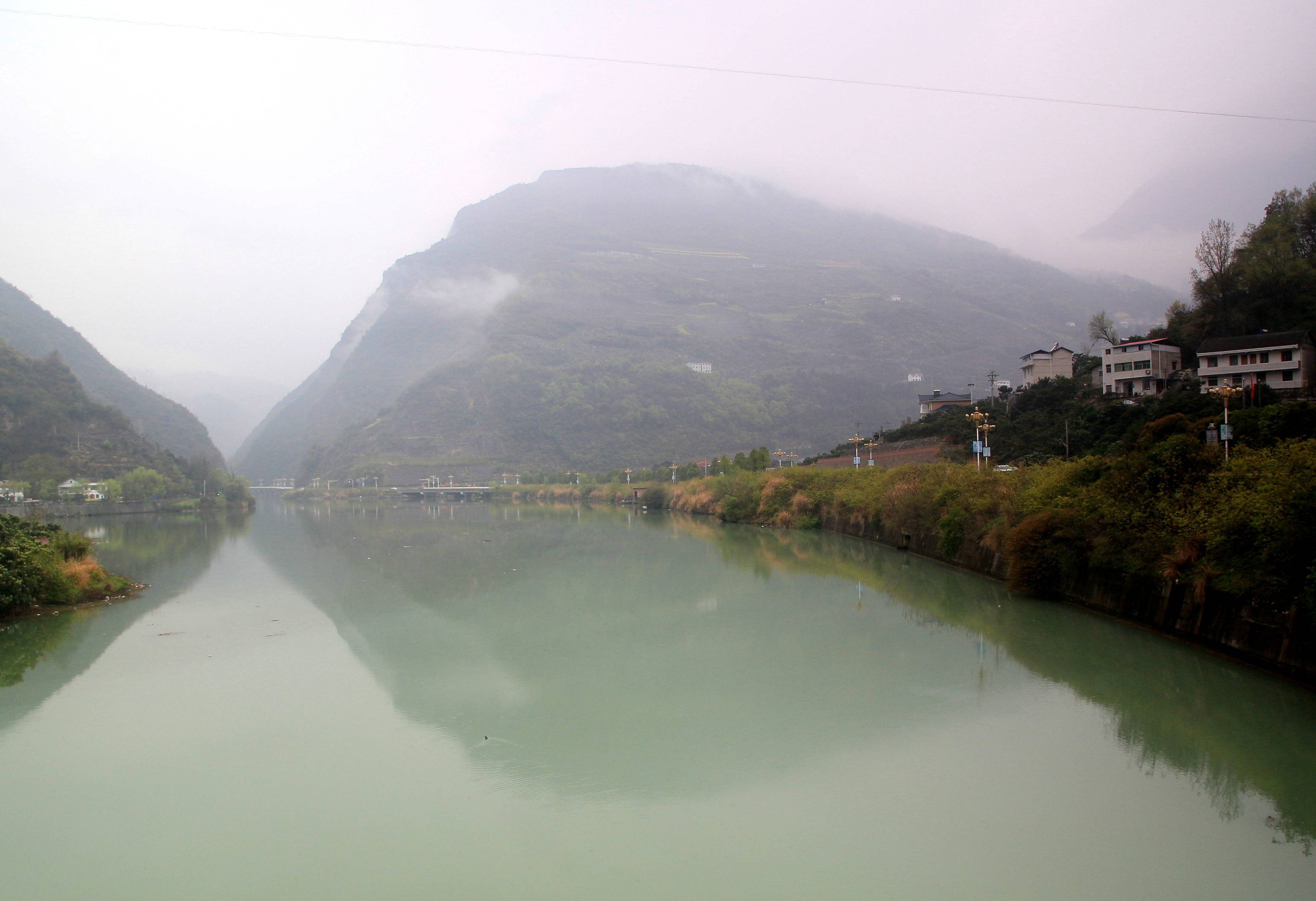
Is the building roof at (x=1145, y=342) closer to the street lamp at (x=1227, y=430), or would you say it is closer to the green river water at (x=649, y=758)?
the street lamp at (x=1227, y=430)

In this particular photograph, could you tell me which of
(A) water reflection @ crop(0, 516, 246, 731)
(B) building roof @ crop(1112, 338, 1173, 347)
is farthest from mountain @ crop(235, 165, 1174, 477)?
(A) water reflection @ crop(0, 516, 246, 731)

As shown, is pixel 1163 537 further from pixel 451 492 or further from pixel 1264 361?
pixel 451 492

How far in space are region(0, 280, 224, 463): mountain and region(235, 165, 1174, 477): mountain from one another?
1910 centimetres

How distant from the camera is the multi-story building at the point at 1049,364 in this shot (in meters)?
53.8

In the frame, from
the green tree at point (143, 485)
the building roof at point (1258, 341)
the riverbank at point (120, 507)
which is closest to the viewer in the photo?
the building roof at point (1258, 341)

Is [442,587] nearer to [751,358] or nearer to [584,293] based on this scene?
[751,358]

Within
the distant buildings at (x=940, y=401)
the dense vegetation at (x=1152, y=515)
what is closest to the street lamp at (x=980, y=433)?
the dense vegetation at (x=1152, y=515)

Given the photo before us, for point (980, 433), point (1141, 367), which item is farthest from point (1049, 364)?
point (980, 433)

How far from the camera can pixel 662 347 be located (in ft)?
463

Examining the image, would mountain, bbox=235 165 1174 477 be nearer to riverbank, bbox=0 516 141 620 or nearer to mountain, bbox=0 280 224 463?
mountain, bbox=0 280 224 463

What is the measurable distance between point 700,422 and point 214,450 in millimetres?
73735

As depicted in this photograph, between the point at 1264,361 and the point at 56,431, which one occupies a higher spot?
the point at 1264,361

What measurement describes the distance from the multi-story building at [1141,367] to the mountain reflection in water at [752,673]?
2009 centimetres

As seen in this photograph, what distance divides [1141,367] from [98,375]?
129 meters
